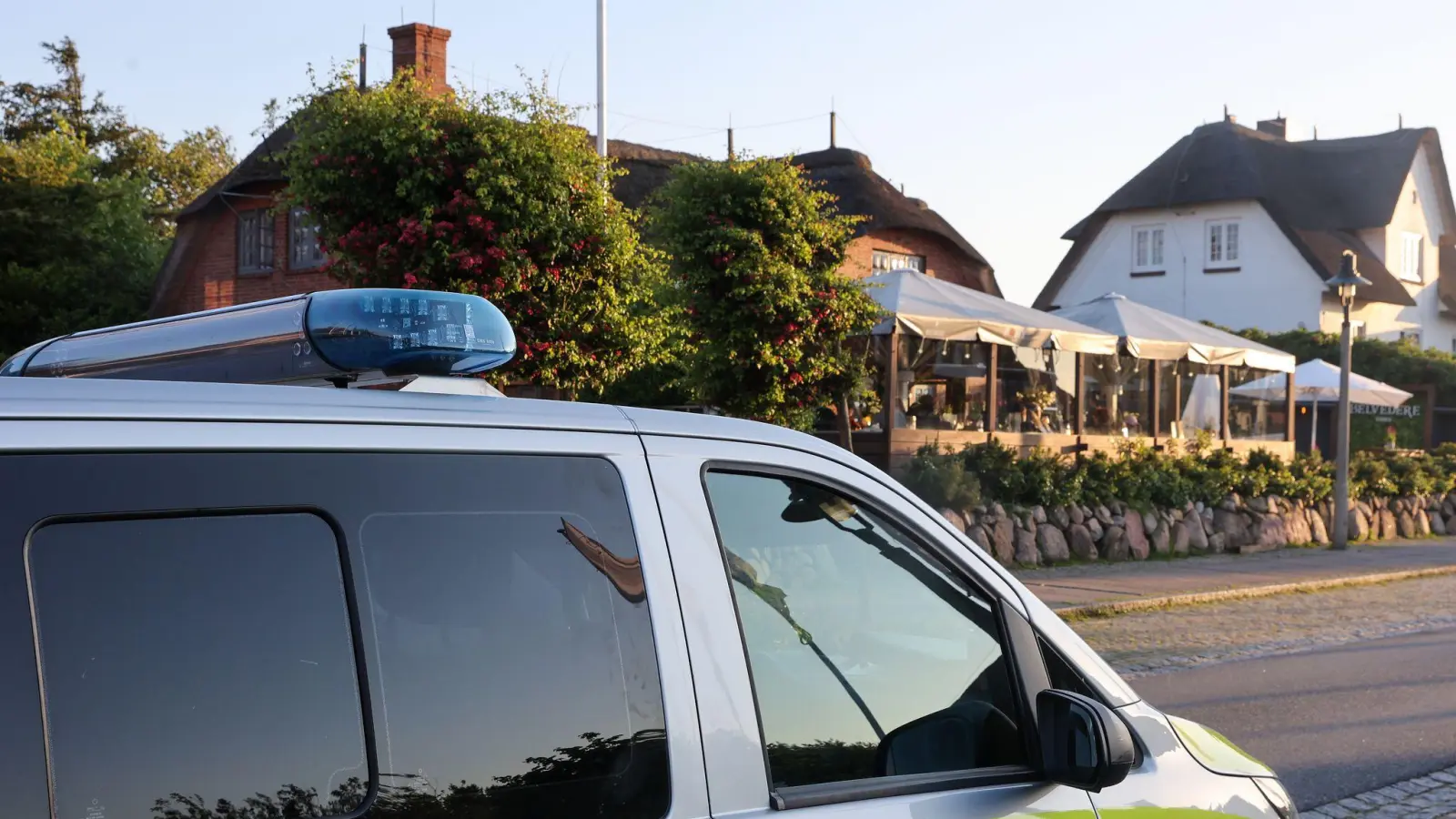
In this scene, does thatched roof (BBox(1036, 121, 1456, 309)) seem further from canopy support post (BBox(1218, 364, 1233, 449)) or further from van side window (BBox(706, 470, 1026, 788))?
van side window (BBox(706, 470, 1026, 788))

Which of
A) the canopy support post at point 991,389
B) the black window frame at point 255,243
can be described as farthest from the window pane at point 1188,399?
the black window frame at point 255,243

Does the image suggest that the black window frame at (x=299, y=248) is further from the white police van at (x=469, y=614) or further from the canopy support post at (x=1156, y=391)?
the white police van at (x=469, y=614)

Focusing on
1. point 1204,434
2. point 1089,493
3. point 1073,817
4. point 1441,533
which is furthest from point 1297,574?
point 1073,817

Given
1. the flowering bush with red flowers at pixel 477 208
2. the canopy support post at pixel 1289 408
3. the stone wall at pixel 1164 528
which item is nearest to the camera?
the flowering bush with red flowers at pixel 477 208

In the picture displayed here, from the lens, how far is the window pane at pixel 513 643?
75.4 inches

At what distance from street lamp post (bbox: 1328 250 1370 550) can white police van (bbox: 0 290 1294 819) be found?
21.0m

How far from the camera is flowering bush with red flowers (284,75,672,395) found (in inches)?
533

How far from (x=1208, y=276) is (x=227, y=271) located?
31.2 meters

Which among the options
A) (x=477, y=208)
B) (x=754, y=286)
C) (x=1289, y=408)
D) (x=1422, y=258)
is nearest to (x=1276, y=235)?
(x=1422, y=258)

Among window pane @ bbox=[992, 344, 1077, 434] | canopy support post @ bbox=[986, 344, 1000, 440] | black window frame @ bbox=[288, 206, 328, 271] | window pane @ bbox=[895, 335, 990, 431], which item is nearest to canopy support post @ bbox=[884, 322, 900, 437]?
window pane @ bbox=[895, 335, 990, 431]

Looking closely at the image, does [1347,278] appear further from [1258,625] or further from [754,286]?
[754,286]

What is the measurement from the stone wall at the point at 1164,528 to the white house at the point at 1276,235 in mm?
20108

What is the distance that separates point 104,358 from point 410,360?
732 mm

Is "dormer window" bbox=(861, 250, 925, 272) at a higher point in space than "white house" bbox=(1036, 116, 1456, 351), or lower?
lower
